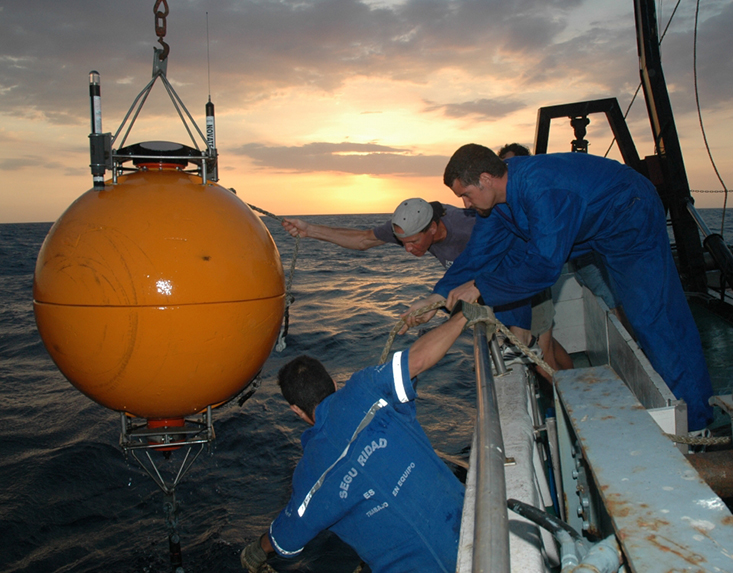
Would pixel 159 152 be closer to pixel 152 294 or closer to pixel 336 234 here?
pixel 152 294

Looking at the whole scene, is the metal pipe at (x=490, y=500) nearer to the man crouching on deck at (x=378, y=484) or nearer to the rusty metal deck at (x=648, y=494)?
the rusty metal deck at (x=648, y=494)

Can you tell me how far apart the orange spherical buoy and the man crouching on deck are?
1.62ft

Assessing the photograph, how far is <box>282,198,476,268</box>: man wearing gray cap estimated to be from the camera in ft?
11.7

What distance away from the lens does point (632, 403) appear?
1653mm

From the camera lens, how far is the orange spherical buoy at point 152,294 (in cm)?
190

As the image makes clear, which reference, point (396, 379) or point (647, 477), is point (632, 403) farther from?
point (396, 379)

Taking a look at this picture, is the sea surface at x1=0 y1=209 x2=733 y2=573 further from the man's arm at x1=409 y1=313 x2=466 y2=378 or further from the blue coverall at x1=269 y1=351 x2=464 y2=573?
the man's arm at x1=409 y1=313 x2=466 y2=378

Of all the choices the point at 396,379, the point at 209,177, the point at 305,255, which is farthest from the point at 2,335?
the point at 305,255

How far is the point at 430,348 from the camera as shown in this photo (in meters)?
2.15

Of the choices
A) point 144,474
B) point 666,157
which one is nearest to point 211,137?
point 144,474

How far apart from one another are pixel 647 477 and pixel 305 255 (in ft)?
75.1

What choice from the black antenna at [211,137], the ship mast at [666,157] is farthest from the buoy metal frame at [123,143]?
the ship mast at [666,157]

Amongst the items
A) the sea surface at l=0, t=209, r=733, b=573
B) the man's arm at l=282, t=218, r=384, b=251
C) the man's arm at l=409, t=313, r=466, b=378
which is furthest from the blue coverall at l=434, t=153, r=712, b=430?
the man's arm at l=282, t=218, r=384, b=251

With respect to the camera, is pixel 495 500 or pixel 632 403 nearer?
pixel 495 500
